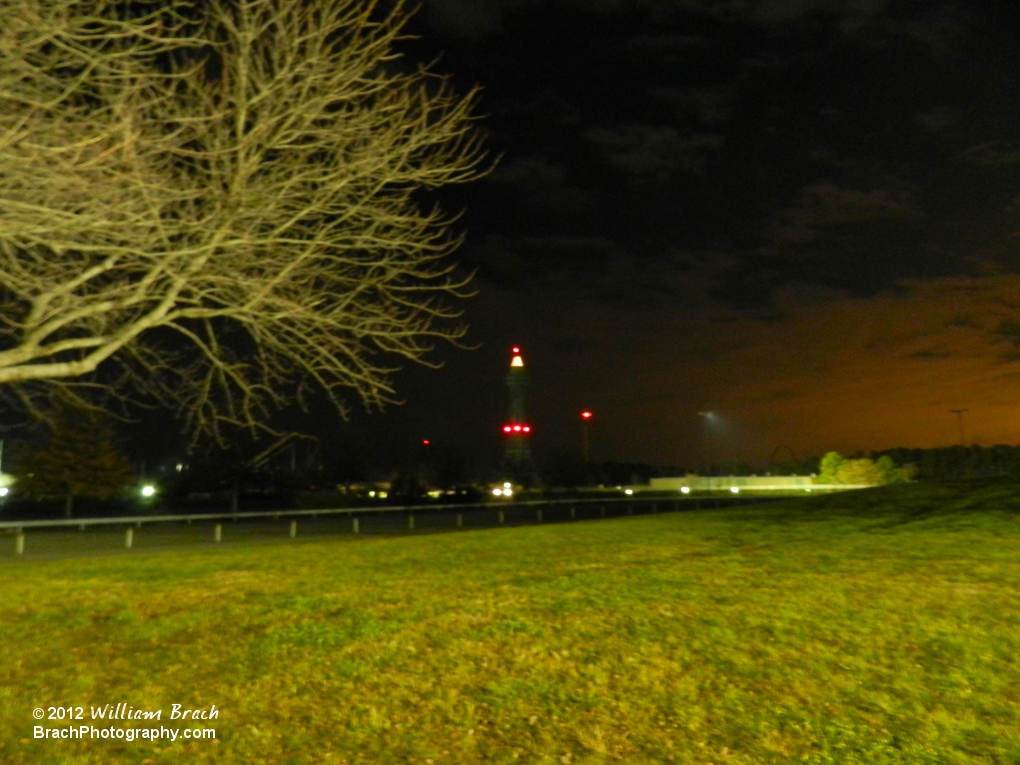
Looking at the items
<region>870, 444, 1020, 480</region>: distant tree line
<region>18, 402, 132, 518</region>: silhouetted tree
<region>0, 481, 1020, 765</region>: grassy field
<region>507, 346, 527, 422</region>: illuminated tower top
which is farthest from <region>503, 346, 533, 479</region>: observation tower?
<region>0, 481, 1020, 765</region>: grassy field

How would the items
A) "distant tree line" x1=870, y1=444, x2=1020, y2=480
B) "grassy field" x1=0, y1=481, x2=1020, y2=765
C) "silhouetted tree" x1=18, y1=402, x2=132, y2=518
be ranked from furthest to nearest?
"distant tree line" x1=870, y1=444, x2=1020, y2=480 < "silhouetted tree" x1=18, y1=402, x2=132, y2=518 < "grassy field" x1=0, y1=481, x2=1020, y2=765

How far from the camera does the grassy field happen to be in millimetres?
6785

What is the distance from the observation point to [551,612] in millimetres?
10195

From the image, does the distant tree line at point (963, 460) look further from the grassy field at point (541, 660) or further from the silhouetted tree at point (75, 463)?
the grassy field at point (541, 660)

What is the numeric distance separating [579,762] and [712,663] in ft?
7.79

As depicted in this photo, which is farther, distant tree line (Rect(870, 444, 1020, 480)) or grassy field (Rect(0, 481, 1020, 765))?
distant tree line (Rect(870, 444, 1020, 480))

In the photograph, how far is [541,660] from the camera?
8.48m

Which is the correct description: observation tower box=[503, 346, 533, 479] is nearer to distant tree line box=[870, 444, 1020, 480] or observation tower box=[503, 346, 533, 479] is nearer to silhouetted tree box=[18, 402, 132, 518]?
distant tree line box=[870, 444, 1020, 480]

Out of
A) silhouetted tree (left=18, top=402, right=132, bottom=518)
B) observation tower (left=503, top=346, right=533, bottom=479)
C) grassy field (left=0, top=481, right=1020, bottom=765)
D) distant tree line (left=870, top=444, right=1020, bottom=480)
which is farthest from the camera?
observation tower (left=503, top=346, right=533, bottom=479)

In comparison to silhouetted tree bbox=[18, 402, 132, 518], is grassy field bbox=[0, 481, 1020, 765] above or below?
below

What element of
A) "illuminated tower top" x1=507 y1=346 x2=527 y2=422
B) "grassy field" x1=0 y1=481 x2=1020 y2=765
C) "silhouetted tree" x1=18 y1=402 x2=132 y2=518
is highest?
"illuminated tower top" x1=507 y1=346 x2=527 y2=422

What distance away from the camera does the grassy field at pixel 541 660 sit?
6785mm

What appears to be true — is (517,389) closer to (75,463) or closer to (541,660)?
(75,463)

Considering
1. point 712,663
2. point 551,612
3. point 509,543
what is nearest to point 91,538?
point 509,543
